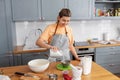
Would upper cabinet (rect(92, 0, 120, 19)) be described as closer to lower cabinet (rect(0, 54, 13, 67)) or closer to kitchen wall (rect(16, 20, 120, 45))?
kitchen wall (rect(16, 20, 120, 45))

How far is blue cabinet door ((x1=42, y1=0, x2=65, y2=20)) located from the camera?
3.27 metres

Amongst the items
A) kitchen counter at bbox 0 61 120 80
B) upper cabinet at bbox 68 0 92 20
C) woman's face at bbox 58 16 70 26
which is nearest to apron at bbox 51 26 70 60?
woman's face at bbox 58 16 70 26

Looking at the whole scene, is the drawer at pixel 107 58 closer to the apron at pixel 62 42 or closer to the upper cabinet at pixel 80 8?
the upper cabinet at pixel 80 8

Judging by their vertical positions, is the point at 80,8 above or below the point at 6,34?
above

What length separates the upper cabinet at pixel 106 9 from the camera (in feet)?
12.1

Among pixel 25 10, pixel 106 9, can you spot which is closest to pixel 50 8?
pixel 25 10

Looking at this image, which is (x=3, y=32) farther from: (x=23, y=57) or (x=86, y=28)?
(x=86, y=28)

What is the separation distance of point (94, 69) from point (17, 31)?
7.14ft

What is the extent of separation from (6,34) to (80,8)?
1539 millimetres

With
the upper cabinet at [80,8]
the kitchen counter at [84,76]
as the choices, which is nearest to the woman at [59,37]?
the kitchen counter at [84,76]

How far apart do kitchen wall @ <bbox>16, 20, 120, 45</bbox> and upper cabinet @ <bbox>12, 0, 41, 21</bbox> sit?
0.38m

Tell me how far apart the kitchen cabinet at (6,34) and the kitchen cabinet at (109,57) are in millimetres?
1720

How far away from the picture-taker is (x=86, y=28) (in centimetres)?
394

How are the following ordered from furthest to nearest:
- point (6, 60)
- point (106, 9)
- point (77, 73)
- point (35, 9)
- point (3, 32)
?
1. point (106, 9)
2. point (35, 9)
3. point (6, 60)
4. point (3, 32)
5. point (77, 73)
